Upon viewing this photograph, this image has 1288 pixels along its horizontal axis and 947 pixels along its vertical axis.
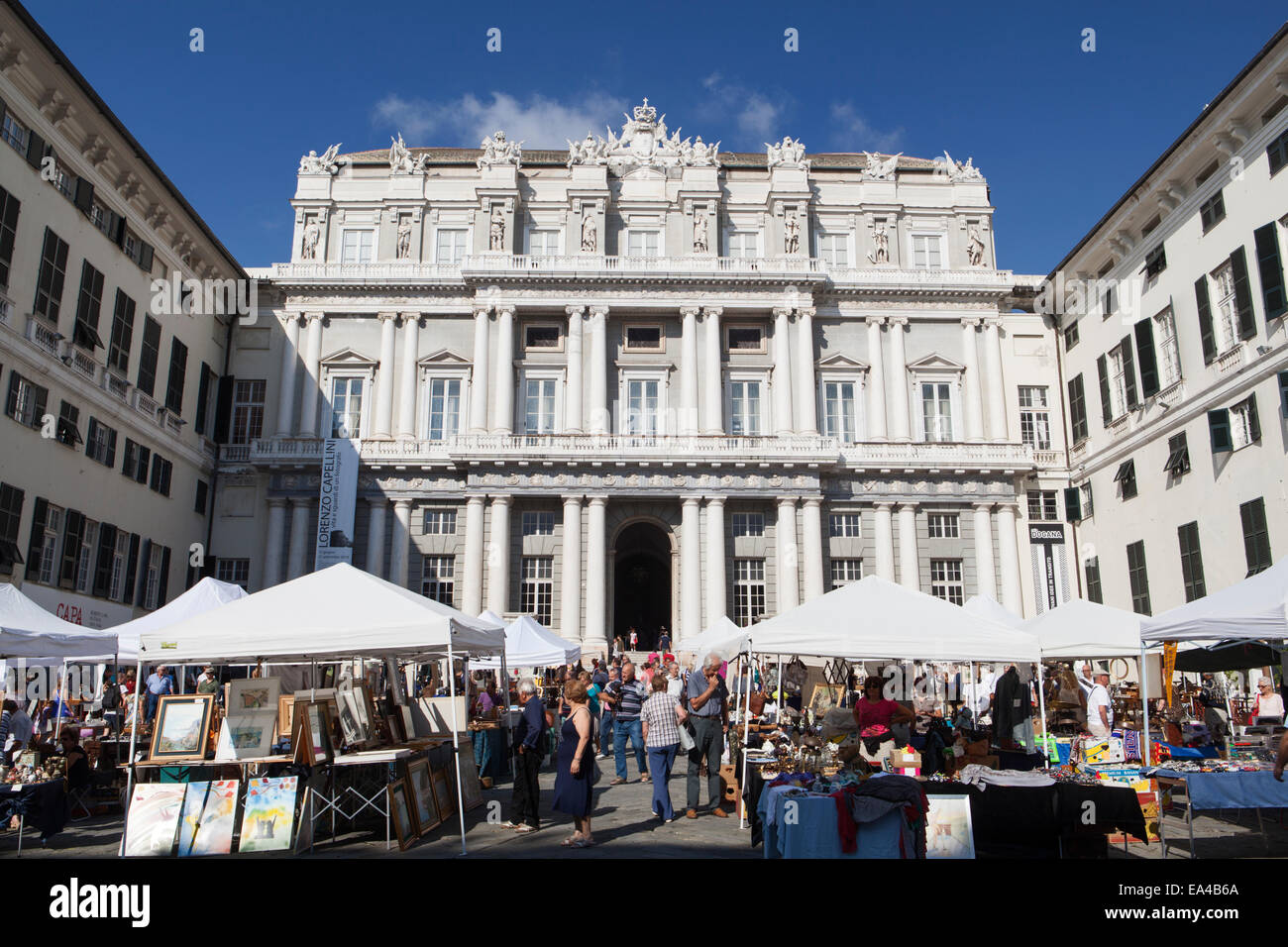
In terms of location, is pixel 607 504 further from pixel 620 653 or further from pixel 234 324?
pixel 234 324

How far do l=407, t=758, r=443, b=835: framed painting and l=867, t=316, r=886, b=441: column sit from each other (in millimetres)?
27611

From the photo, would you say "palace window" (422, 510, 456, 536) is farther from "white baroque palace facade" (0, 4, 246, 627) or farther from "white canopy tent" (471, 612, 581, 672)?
"white canopy tent" (471, 612, 581, 672)

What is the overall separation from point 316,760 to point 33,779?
3751mm

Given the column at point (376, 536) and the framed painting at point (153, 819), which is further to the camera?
the column at point (376, 536)

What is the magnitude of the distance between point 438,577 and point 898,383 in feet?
64.1

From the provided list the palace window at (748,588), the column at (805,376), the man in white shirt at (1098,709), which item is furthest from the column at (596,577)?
the man in white shirt at (1098,709)

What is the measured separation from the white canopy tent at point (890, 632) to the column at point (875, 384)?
79.2ft

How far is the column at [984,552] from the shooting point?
114 feet

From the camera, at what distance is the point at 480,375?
3572cm

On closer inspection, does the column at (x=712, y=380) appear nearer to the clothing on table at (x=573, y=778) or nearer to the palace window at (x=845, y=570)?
the palace window at (x=845, y=570)

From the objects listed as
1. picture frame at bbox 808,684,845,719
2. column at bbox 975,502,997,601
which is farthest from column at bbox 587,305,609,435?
picture frame at bbox 808,684,845,719


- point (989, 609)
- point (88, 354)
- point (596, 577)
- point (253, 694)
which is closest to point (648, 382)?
point (596, 577)

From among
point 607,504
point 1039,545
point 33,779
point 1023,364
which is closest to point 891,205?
point 1023,364
